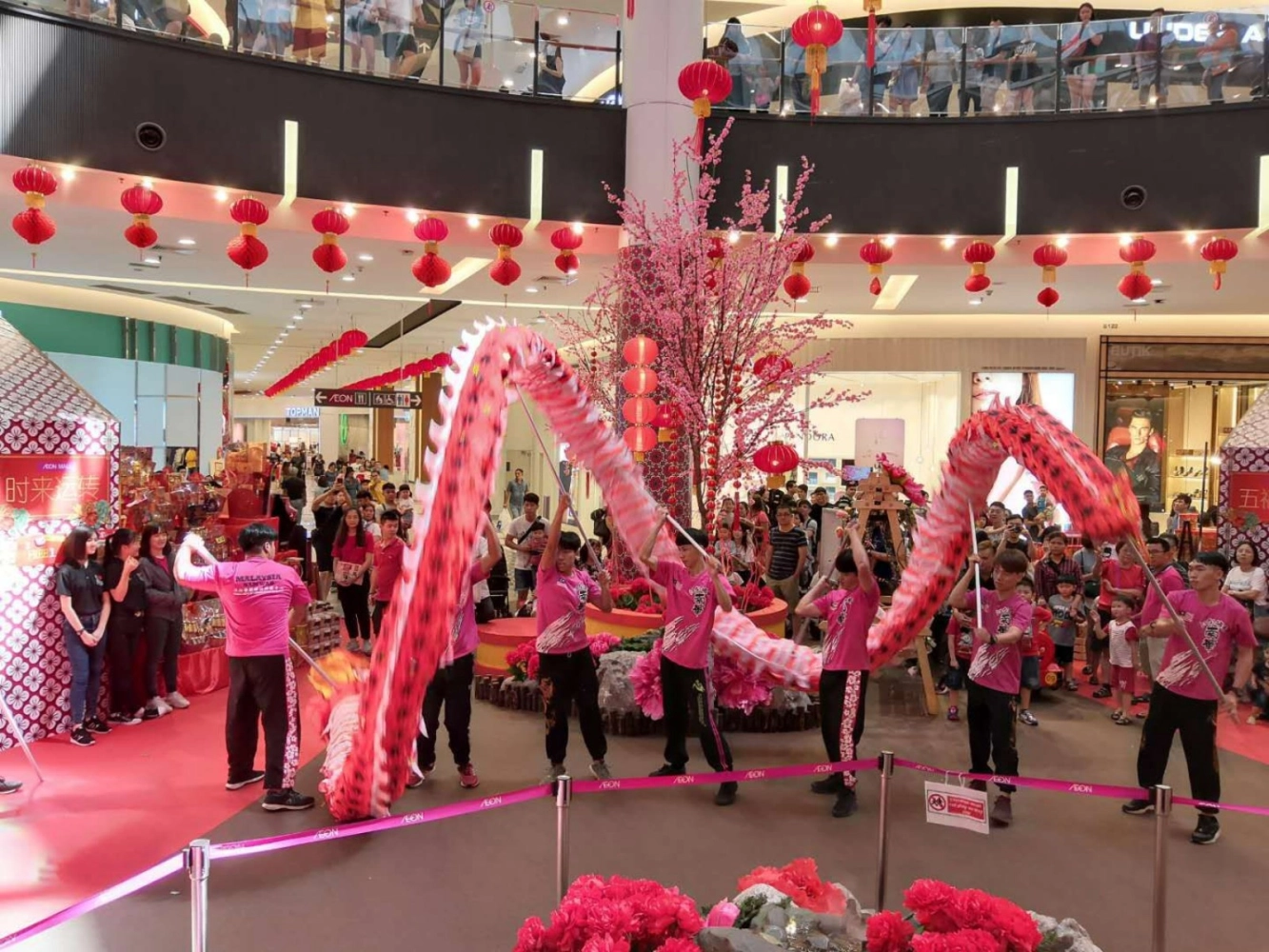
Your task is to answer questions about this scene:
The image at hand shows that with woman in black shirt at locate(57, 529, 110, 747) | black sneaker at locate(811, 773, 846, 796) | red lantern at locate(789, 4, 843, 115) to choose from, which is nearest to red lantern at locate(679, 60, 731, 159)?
red lantern at locate(789, 4, 843, 115)

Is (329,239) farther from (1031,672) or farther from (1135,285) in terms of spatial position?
(1135,285)

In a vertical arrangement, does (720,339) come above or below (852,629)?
above

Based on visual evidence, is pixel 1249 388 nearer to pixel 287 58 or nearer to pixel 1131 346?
pixel 1131 346

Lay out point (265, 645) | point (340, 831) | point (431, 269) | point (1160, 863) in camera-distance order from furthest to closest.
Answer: point (431, 269) → point (265, 645) → point (1160, 863) → point (340, 831)

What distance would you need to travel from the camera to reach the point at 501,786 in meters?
5.15

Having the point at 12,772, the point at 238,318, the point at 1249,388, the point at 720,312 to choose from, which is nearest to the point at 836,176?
the point at 720,312

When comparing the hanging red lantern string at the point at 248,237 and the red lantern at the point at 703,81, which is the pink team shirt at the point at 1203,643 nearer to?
the red lantern at the point at 703,81

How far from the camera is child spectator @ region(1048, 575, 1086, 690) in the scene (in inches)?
292

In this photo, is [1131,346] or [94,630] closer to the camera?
[94,630]

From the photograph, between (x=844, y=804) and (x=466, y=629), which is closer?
(x=844, y=804)

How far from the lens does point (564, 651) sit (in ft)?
16.2

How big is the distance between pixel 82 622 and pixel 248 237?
3109mm

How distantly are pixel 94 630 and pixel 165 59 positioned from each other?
4.49 metres

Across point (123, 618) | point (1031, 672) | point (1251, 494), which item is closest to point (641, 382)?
point (1031, 672)
